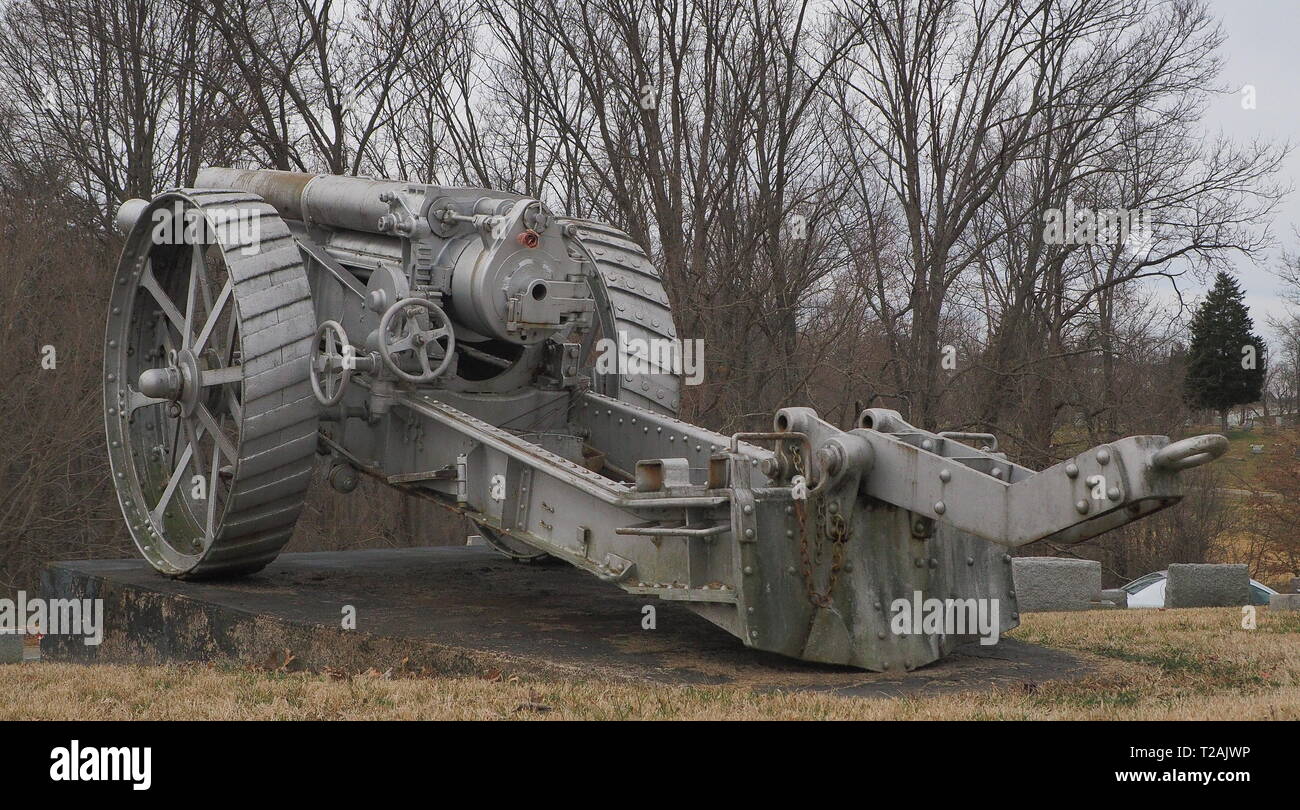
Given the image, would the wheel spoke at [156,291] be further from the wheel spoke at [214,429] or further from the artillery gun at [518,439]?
→ the wheel spoke at [214,429]

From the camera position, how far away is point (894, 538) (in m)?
6.24

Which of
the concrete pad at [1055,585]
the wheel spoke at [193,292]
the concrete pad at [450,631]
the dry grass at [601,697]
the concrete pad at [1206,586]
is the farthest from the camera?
the concrete pad at [1055,585]

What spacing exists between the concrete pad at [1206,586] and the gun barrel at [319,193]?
8.55 metres

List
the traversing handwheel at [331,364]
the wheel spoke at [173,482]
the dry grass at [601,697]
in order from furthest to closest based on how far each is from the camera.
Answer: the wheel spoke at [173,482] → the traversing handwheel at [331,364] → the dry grass at [601,697]

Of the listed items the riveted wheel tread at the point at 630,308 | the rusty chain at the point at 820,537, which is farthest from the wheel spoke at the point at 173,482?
the rusty chain at the point at 820,537

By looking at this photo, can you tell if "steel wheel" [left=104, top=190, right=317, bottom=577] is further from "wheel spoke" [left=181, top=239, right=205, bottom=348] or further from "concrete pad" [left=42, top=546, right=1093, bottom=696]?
"concrete pad" [left=42, top=546, right=1093, bottom=696]

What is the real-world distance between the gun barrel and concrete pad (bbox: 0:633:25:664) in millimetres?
4705

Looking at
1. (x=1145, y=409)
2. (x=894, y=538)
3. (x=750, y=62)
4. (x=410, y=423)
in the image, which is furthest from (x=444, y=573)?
(x=1145, y=409)

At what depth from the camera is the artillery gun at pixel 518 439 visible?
5902mm

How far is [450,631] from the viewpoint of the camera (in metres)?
6.99

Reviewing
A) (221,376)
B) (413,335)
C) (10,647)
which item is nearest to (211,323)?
(221,376)

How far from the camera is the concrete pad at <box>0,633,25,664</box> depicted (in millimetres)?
11812

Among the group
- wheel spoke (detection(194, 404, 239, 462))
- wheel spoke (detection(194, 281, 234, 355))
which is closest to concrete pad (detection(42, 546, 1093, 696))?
wheel spoke (detection(194, 404, 239, 462))
